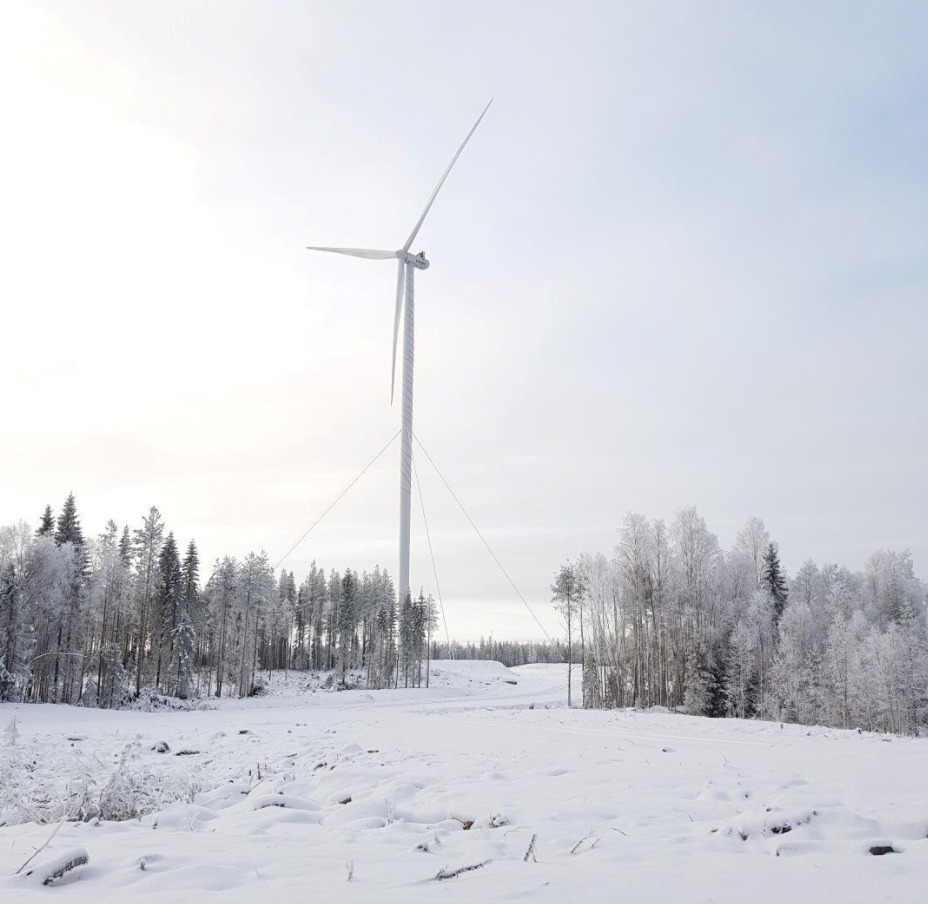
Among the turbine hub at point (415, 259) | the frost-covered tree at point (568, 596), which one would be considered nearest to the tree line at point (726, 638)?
the frost-covered tree at point (568, 596)

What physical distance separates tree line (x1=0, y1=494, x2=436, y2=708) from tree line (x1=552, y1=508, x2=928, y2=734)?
18.3 m

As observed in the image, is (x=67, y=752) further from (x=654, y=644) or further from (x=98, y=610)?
(x=98, y=610)

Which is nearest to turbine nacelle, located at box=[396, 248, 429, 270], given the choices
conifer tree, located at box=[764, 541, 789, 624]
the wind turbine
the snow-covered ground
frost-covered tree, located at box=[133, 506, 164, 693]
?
the wind turbine

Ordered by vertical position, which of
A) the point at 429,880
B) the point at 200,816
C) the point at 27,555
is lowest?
the point at 200,816

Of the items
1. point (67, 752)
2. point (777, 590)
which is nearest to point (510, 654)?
point (777, 590)

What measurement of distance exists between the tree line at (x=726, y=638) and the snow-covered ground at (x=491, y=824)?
1344 inches

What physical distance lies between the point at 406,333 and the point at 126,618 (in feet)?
117

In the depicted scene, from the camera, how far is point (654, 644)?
163ft

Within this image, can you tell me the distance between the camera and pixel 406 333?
60.7 metres

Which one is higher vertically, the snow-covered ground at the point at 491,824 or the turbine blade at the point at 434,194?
the turbine blade at the point at 434,194

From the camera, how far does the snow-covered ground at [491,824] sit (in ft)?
13.9

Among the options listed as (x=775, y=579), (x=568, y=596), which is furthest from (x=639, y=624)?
(x=775, y=579)

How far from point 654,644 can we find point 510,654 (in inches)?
4811

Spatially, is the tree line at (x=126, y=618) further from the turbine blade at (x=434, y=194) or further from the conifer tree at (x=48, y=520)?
the turbine blade at (x=434, y=194)
